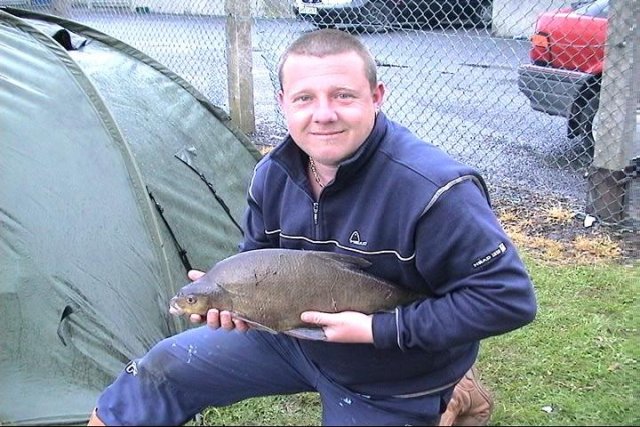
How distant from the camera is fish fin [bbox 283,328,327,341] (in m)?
1.98

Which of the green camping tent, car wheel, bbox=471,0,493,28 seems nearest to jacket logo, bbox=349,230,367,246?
the green camping tent

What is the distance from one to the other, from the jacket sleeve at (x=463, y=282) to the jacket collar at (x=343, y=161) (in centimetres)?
24

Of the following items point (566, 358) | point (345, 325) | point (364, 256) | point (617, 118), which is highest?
point (364, 256)

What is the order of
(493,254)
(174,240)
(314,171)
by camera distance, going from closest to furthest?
(493,254) → (314,171) → (174,240)

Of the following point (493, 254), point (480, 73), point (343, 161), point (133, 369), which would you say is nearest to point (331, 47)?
point (343, 161)

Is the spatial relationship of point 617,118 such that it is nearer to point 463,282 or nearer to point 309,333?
point 463,282

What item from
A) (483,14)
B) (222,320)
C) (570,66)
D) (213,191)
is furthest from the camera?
(483,14)

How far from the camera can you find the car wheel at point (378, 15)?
6.99 meters

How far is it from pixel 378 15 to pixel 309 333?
18.9 ft

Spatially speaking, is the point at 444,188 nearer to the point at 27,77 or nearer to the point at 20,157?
the point at 20,157

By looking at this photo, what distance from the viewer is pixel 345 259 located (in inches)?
78.7

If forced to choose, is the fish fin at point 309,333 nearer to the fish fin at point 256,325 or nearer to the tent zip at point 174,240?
the fish fin at point 256,325

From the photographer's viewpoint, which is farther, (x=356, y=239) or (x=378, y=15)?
(x=378, y=15)

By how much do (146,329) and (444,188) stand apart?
5.34 feet
